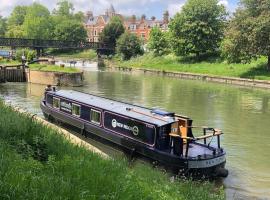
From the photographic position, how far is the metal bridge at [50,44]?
304 ft

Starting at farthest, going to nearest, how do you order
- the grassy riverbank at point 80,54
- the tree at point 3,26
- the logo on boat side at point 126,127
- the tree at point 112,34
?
the tree at point 3,26 → the tree at point 112,34 → the grassy riverbank at point 80,54 → the logo on boat side at point 126,127

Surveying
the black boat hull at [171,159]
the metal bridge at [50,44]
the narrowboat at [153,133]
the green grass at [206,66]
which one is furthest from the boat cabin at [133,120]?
the metal bridge at [50,44]

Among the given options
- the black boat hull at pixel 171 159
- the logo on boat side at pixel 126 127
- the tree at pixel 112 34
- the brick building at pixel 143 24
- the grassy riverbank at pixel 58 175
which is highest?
the brick building at pixel 143 24

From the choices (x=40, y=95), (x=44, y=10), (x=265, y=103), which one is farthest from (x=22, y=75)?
(x=44, y=10)

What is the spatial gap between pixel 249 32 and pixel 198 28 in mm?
19170

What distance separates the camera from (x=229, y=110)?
3378 cm

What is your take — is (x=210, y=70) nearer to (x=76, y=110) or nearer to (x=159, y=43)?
(x=159, y=43)

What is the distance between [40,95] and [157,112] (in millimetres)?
22277

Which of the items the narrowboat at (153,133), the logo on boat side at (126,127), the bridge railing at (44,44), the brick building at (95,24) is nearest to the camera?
the narrowboat at (153,133)

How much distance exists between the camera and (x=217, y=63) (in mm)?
69188

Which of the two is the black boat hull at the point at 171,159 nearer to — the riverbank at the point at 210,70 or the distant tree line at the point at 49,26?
the riverbank at the point at 210,70

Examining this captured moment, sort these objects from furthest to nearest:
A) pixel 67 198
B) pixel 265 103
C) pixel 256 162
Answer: pixel 265 103, pixel 256 162, pixel 67 198

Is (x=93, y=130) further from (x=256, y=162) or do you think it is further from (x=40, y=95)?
(x=40, y=95)

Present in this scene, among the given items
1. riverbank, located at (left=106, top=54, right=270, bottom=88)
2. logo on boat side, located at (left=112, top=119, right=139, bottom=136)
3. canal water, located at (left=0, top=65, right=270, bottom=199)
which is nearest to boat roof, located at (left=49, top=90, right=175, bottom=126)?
logo on boat side, located at (left=112, top=119, right=139, bottom=136)
